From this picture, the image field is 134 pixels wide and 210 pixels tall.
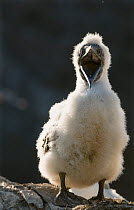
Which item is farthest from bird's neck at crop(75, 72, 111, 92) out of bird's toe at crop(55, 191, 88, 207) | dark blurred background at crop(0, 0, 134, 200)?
dark blurred background at crop(0, 0, 134, 200)

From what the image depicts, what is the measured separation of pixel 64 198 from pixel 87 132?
2.03ft

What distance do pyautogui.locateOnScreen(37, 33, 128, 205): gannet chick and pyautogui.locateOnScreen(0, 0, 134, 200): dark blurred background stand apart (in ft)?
25.7

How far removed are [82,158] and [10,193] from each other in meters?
0.68

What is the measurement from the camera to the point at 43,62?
1544cm

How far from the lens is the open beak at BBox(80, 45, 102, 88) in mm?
5836

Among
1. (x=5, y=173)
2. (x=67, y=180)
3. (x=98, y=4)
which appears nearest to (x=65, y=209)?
(x=67, y=180)

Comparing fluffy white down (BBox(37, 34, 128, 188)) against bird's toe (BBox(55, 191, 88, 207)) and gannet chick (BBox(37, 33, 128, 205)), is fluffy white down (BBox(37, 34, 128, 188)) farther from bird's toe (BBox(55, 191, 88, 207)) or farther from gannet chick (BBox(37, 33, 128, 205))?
bird's toe (BBox(55, 191, 88, 207))

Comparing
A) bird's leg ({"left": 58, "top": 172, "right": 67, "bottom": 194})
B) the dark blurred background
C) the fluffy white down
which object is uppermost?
the dark blurred background

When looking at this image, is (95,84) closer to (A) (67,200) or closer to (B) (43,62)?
(A) (67,200)

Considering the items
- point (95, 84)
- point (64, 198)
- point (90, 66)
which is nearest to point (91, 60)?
→ point (90, 66)

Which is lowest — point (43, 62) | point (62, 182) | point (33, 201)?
point (33, 201)

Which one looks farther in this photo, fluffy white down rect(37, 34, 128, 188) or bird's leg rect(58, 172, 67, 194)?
bird's leg rect(58, 172, 67, 194)

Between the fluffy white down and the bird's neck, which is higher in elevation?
the bird's neck

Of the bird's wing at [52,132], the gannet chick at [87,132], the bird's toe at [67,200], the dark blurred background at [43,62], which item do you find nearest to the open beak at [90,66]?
the gannet chick at [87,132]
